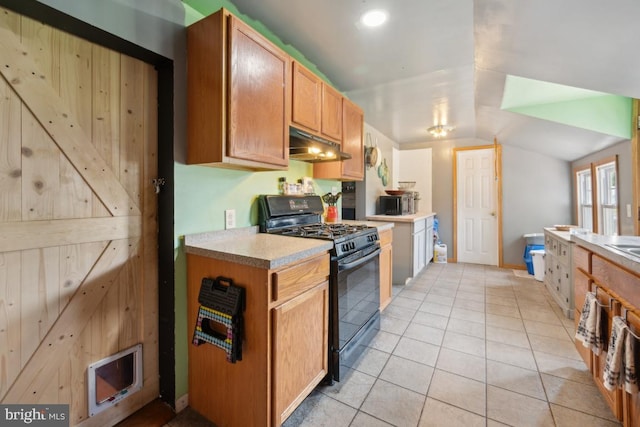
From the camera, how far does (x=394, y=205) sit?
3975mm

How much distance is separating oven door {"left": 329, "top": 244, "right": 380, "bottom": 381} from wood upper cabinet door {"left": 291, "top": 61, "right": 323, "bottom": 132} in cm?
105

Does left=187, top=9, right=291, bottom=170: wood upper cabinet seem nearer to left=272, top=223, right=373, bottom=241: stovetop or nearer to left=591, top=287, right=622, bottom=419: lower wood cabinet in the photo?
left=272, top=223, right=373, bottom=241: stovetop

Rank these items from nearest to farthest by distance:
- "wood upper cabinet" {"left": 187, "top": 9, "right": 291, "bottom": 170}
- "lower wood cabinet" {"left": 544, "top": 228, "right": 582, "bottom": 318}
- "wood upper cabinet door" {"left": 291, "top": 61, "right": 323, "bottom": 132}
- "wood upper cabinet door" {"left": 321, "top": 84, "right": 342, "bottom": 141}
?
"wood upper cabinet" {"left": 187, "top": 9, "right": 291, "bottom": 170} → "wood upper cabinet door" {"left": 291, "top": 61, "right": 323, "bottom": 132} → "wood upper cabinet door" {"left": 321, "top": 84, "right": 342, "bottom": 141} → "lower wood cabinet" {"left": 544, "top": 228, "right": 582, "bottom": 318}

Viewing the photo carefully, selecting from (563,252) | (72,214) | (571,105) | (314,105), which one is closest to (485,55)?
(314,105)

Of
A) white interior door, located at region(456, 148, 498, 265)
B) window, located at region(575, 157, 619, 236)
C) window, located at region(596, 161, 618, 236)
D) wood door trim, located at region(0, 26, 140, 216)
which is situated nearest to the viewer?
wood door trim, located at region(0, 26, 140, 216)

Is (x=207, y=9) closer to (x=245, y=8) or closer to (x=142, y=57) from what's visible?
(x=245, y=8)

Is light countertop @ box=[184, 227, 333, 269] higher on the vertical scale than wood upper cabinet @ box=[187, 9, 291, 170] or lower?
lower

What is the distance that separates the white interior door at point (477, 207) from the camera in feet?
15.4

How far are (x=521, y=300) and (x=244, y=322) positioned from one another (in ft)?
10.7

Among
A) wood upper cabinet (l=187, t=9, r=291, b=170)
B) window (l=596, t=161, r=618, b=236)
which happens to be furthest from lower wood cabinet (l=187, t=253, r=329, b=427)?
window (l=596, t=161, r=618, b=236)

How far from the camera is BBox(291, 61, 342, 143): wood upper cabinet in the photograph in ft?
6.25

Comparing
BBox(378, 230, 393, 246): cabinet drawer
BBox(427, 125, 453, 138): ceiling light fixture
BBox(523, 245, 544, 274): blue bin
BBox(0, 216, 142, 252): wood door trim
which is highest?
BBox(427, 125, 453, 138): ceiling light fixture

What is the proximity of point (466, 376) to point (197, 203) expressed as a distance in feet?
6.69

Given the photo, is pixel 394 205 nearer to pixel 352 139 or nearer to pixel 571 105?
pixel 352 139
